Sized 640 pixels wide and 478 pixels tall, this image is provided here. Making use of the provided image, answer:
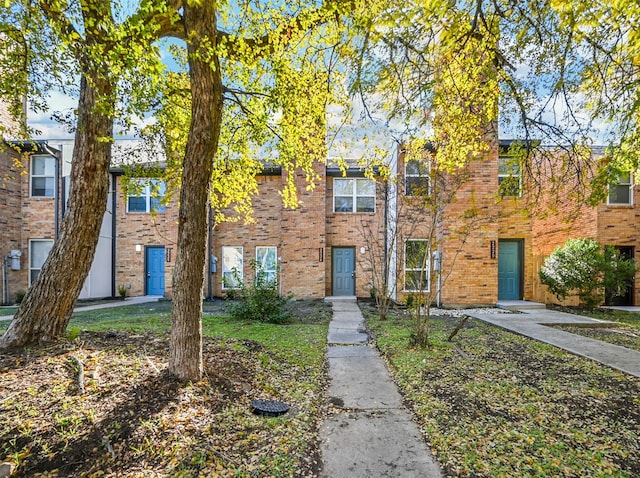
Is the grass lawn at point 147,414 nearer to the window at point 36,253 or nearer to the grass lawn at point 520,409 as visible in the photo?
the grass lawn at point 520,409

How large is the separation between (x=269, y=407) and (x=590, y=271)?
10742 millimetres

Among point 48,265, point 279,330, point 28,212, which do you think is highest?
point 28,212

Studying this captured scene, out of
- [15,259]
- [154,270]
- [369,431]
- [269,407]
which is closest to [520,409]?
[369,431]

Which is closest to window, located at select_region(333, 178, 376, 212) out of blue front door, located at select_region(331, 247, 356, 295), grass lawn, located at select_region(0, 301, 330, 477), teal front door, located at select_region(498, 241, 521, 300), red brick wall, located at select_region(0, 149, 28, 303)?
blue front door, located at select_region(331, 247, 356, 295)

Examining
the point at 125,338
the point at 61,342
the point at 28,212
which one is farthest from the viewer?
the point at 28,212

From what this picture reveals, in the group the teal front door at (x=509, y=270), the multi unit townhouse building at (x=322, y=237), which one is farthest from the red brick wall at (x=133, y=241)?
the teal front door at (x=509, y=270)

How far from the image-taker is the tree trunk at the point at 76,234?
4.30 metres

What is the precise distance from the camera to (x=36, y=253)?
13.0 meters

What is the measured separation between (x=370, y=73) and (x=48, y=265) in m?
4.99

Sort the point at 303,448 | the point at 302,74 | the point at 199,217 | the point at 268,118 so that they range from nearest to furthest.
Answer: the point at 303,448 → the point at 199,217 → the point at 302,74 → the point at 268,118

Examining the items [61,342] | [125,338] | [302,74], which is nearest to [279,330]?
[125,338]

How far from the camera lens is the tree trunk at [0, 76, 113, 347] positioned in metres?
4.30

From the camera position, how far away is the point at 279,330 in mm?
7262

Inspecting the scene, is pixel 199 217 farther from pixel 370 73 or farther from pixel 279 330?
pixel 279 330
